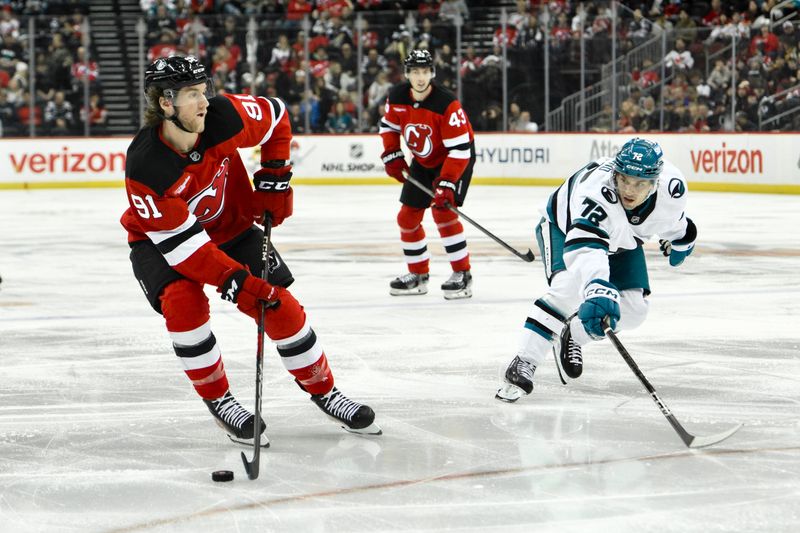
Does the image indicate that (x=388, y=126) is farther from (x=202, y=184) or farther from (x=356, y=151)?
(x=356, y=151)

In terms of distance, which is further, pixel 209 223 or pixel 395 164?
pixel 395 164

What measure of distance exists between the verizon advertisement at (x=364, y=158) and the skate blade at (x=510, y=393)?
10372 millimetres

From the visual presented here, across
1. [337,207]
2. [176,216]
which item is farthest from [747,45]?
[176,216]

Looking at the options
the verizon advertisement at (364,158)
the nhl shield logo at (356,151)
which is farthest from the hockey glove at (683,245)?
the nhl shield logo at (356,151)

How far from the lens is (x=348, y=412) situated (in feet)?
12.0

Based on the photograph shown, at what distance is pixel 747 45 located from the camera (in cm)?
1415

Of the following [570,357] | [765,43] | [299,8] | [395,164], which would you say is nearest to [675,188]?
[570,357]

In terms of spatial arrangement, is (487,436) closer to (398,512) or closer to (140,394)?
(398,512)

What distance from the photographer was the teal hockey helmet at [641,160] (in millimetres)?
3627

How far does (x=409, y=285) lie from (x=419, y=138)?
2.75ft

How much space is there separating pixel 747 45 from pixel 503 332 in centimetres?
971

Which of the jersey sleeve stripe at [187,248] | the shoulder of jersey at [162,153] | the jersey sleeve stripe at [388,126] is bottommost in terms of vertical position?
the jersey sleeve stripe at [388,126]

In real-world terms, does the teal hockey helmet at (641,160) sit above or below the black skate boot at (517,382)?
above

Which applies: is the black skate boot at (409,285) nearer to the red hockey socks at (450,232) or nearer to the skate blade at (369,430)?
the red hockey socks at (450,232)
